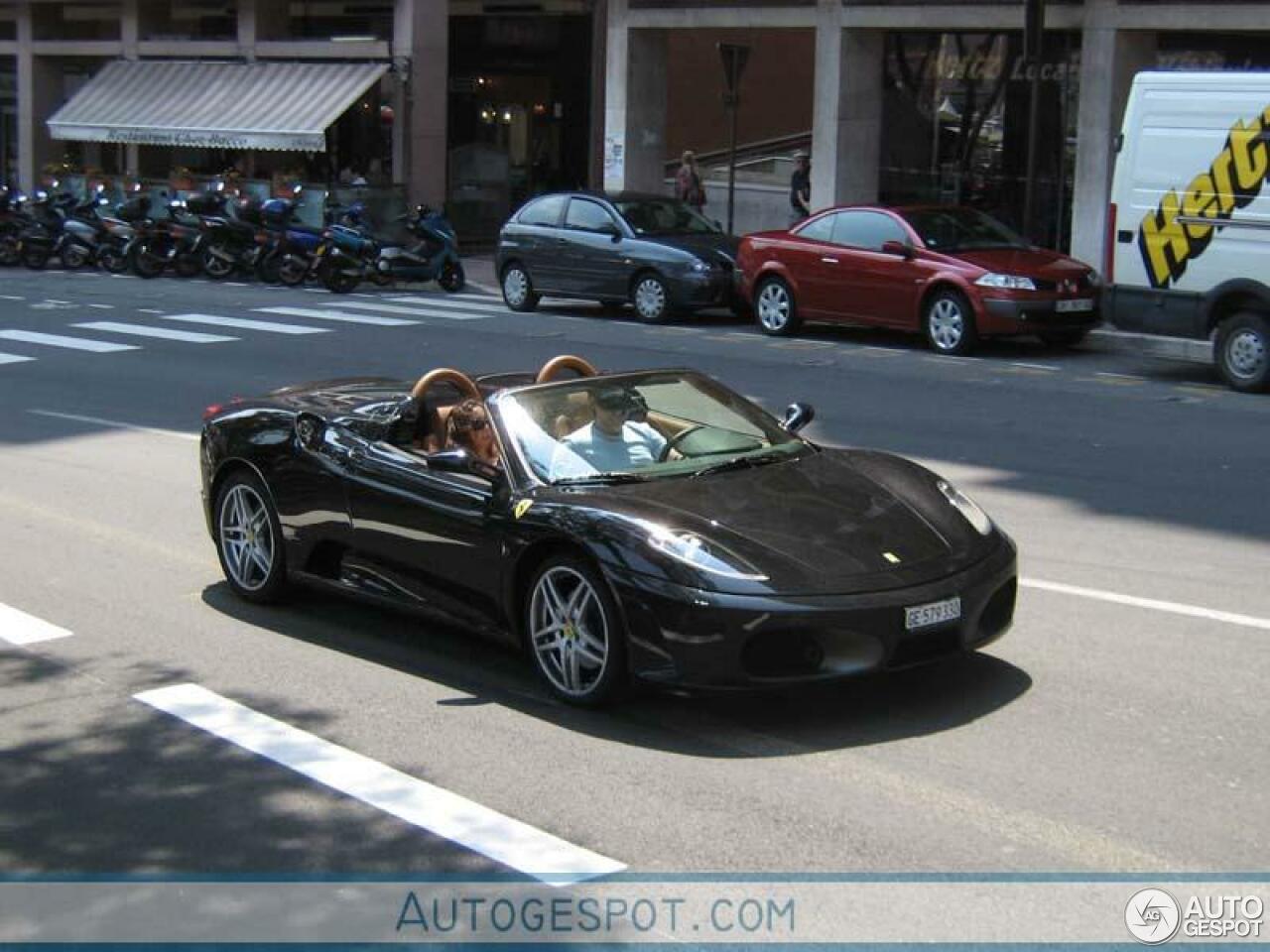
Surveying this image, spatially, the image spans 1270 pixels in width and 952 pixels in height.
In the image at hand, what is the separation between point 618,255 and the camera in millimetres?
22500

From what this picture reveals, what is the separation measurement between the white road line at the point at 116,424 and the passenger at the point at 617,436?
664 centimetres

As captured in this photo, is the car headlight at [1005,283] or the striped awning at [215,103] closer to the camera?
the car headlight at [1005,283]

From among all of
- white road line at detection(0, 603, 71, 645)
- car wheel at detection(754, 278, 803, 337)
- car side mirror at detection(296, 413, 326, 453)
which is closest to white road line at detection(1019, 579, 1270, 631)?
car side mirror at detection(296, 413, 326, 453)

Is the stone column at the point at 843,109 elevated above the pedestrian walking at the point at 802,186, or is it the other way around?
the stone column at the point at 843,109

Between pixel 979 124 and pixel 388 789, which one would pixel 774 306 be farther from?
pixel 388 789

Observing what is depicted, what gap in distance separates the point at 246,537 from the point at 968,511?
3.54m

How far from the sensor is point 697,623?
6320mm

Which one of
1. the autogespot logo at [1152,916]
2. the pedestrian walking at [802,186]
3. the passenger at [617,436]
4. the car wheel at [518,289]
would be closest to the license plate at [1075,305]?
the car wheel at [518,289]

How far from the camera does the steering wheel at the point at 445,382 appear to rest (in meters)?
8.13

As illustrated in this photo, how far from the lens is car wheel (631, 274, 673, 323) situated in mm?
22047

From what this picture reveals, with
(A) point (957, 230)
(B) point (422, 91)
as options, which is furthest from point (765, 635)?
(B) point (422, 91)

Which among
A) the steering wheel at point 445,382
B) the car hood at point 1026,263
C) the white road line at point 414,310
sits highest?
the car hood at point 1026,263

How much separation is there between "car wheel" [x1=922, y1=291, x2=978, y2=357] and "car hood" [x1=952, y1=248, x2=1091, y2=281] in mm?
446

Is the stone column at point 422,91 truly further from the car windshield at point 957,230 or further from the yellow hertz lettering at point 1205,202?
the yellow hertz lettering at point 1205,202
